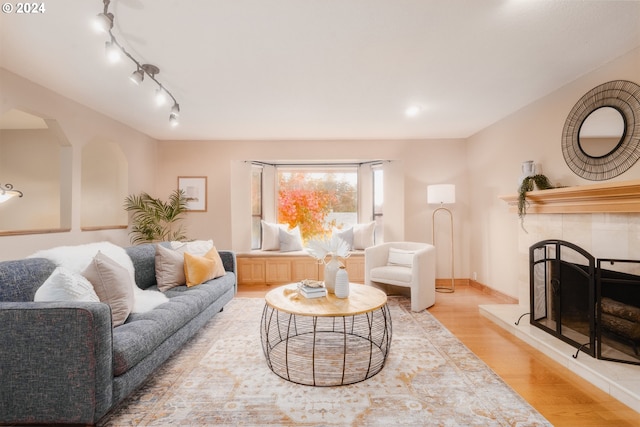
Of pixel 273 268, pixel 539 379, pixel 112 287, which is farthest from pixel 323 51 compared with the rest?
pixel 273 268

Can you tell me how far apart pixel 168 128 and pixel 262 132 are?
4.54 ft

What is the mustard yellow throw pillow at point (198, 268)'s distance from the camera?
3.05 meters

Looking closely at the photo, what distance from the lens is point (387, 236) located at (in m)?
4.87

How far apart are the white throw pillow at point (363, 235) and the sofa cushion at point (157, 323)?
103 inches

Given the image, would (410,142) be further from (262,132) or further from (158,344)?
(158,344)

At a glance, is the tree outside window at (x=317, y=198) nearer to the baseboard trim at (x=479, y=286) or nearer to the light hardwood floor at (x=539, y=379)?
the baseboard trim at (x=479, y=286)

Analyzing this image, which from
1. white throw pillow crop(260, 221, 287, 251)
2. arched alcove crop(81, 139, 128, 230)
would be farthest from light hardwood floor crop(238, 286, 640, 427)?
arched alcove crop(81, 139, 128, 230)

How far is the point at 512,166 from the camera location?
3.76 m

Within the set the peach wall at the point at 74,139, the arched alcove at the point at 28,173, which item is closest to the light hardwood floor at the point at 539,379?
the peach wall at the point at 74,139

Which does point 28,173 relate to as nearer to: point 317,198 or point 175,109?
point 175,109

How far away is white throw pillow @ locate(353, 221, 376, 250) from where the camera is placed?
16.6 ft

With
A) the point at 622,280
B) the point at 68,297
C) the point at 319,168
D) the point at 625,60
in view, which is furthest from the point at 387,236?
the point at 68,297

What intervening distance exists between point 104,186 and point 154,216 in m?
0.87

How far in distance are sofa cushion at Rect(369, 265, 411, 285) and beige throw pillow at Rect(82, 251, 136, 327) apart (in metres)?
2.81
